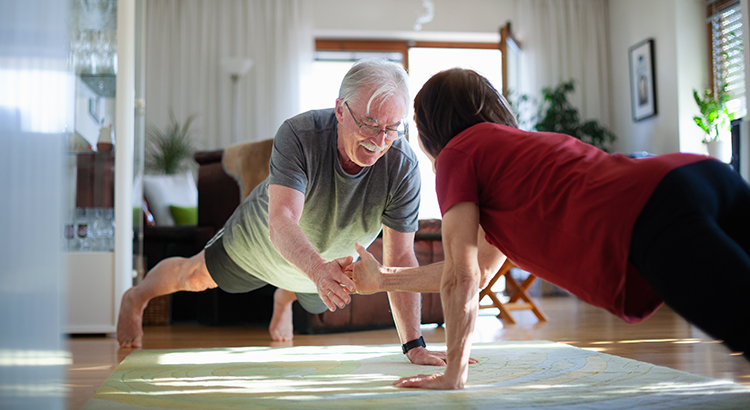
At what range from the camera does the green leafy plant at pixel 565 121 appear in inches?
228

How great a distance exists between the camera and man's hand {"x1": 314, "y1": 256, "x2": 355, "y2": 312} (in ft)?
4.88

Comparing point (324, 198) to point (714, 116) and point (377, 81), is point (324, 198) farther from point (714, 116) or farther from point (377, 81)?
point (714, 116)

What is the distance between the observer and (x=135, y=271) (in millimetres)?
3084

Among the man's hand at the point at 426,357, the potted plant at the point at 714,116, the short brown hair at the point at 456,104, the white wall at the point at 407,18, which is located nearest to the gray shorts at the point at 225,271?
the man's hand at the point at 426,357

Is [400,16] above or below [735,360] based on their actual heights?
above

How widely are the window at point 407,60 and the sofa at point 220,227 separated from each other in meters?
3.14

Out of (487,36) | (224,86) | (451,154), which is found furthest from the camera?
(487,36)

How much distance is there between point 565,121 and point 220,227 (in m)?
3.78

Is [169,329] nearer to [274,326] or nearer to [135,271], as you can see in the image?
[135,271]

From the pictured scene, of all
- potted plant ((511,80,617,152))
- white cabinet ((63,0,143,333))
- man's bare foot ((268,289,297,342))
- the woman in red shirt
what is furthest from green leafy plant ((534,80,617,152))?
the woman in red shirt

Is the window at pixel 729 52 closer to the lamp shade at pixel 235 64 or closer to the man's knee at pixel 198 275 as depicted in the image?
the lamp shade at pixel 235 64

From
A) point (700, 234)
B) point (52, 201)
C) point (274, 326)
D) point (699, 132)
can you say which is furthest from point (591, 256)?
point (699, 132)

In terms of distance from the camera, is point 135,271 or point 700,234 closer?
point 700,234

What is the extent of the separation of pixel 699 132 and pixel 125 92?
4649 millimetres
